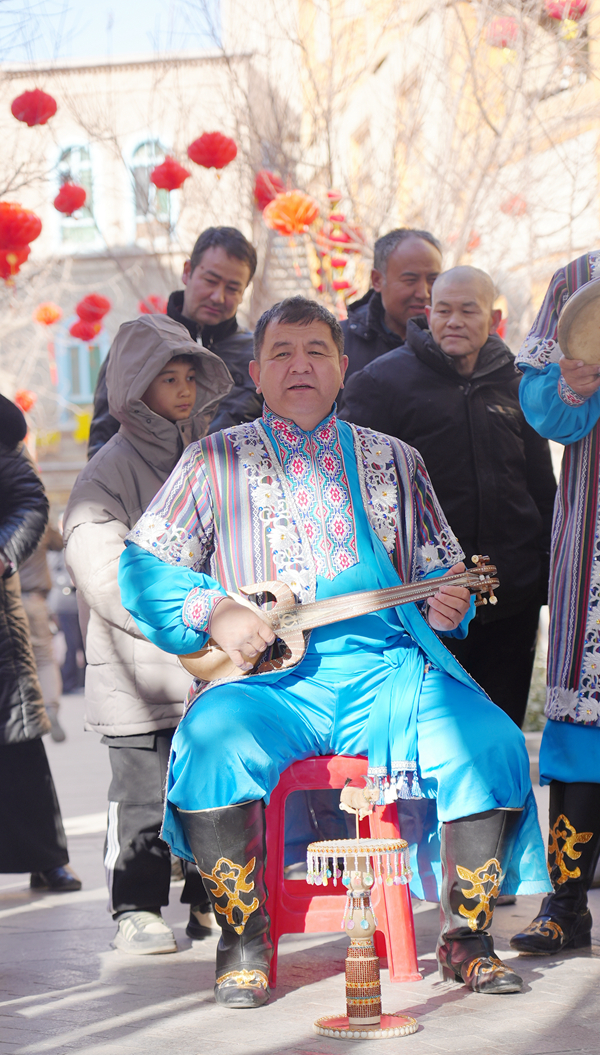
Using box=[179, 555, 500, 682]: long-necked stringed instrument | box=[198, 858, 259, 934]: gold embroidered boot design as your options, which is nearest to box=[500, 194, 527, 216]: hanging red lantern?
box=[179, 555, 500, 682]: long-necked stringed instrument

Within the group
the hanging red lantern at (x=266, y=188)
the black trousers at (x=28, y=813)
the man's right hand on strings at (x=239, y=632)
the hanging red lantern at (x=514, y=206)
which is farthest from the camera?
the hanging red lantern at (x=266, y=188)

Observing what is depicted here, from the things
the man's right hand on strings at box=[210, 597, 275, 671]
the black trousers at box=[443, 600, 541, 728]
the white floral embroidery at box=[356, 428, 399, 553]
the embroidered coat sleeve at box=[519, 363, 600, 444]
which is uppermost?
the embroidered coat sleeve at box=[519, 363, 600, 444]

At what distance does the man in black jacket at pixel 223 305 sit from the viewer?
486 centimetres

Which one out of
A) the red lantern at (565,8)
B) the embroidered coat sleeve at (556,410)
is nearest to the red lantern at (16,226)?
the red lantern at (565,8)

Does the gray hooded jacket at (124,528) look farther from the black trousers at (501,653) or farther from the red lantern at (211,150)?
the red lantern at (211,150)

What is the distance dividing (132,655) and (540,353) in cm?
156

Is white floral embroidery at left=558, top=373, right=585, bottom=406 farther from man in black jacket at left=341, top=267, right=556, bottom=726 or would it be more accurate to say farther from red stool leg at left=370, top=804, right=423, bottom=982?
red stool leg at left=370, top=804, right=423, bottom=982

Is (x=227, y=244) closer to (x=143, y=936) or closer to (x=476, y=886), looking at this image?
(x=143, y=936)

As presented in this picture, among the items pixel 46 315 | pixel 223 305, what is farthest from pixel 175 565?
pixel 46 315

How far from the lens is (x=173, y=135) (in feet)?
38.2

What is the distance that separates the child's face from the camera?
404 cm

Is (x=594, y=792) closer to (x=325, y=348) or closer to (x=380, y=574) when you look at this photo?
(x=380, y=574)

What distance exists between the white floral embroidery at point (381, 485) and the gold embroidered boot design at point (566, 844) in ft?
3.14

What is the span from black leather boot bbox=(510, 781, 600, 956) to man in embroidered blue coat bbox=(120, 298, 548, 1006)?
45cm
